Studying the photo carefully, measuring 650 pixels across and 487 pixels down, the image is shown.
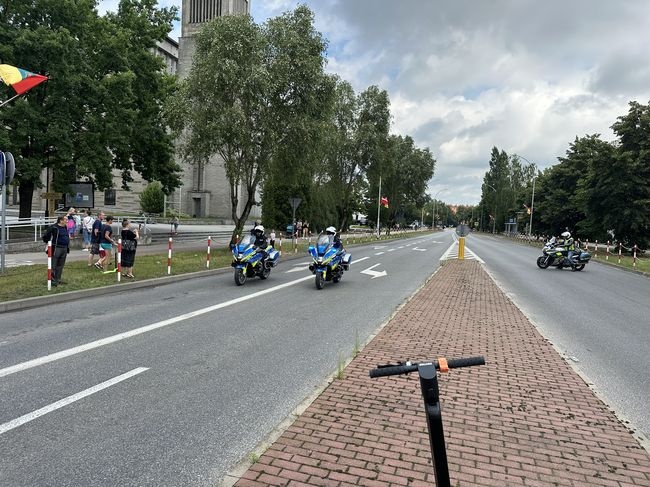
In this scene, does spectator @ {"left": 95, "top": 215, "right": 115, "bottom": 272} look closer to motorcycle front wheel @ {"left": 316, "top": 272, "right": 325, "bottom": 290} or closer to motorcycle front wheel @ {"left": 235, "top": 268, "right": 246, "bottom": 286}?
motorcycle front wheel @ {"left": 235, "top": 268, "right": 246, "bottom": 286}

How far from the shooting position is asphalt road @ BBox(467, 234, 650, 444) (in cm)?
517

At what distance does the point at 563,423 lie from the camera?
13.4 ft

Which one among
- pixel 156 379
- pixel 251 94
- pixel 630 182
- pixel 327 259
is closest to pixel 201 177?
pixel 251 94

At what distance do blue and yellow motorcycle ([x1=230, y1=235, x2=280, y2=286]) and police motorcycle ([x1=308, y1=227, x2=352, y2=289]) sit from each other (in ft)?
4.68

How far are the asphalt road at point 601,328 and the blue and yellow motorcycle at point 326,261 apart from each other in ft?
15.1

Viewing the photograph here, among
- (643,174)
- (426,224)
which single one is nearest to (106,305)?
(643,174)

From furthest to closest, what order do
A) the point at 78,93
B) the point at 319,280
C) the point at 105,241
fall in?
the point at 78,93 < the point at 105,241 < the point at 319,280

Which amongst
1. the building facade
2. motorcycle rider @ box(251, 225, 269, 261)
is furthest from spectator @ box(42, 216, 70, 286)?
the building facade

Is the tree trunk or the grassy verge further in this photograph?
the tree trunk

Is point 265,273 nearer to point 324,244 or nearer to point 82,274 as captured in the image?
point 324,244

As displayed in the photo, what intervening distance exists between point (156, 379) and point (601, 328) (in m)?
7.67

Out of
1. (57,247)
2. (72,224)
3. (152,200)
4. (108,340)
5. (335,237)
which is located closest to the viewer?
Result: (108,340)

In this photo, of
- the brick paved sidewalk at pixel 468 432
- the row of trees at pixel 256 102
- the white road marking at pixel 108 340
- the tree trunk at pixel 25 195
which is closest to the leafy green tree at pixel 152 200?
the tree trunk at pixel 25 195

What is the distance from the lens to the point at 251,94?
2089 cm
